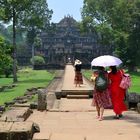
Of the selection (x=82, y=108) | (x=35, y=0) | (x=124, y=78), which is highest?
(x=35, y=0)

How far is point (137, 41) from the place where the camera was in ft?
174

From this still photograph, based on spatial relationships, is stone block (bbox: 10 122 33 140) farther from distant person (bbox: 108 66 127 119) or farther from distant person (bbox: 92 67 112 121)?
distant person (bbox: 108 66 127 119)

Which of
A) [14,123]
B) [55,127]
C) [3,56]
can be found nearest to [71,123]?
[55,127]

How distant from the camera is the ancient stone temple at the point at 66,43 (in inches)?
3746

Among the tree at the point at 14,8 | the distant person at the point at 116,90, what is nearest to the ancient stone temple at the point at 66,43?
the tree at the point at 14,8

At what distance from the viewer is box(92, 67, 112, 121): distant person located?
12.3 m

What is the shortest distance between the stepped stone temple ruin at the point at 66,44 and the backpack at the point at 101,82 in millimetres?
81246

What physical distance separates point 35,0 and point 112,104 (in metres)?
30.3

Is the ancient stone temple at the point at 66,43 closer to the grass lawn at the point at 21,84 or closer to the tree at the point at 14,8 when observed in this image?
the grass lawn at the point at 21,84

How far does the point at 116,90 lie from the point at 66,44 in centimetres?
8570

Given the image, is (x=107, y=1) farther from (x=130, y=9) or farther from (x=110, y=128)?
(x=110, y=128)

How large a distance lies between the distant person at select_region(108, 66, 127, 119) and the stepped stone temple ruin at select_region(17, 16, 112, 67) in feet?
266

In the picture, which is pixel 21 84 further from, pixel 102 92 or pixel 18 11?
pixel 102 92

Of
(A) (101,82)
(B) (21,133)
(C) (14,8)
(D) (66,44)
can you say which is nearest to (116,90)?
(A) (101,82)
